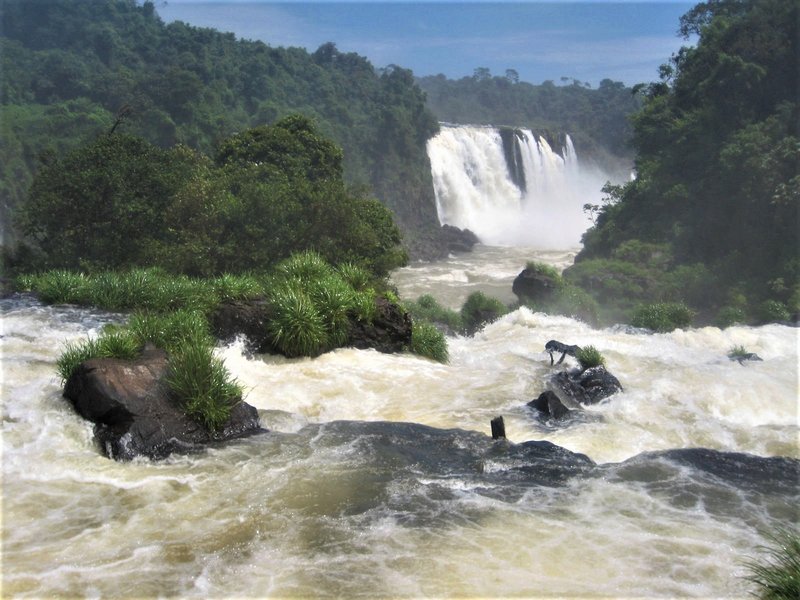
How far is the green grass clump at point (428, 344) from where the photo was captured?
17.0 meters

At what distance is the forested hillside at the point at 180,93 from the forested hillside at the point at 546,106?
25.6 meters

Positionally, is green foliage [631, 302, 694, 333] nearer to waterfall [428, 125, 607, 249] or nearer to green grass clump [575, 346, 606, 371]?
green grass clump [575, 346, 606, 371]

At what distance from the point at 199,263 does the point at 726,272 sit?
2256 cm

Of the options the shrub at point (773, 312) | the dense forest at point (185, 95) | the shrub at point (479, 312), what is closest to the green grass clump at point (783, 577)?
the shrub at point (479, 312)

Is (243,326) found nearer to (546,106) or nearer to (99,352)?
(99,352)

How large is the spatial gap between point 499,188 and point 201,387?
2155 inches

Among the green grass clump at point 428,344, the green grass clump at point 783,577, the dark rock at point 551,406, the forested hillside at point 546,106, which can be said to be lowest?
the dark rock at point 551,406

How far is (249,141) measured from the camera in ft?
94.0

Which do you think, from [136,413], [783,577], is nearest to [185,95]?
[136,413]

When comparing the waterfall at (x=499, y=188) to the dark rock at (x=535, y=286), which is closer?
the dark rock at (x=535, y=286)

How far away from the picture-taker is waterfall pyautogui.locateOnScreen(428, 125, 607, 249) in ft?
202

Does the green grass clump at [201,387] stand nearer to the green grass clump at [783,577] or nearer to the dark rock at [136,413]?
the dark rock at [136,413]

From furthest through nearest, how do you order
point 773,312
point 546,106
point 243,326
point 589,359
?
point 546,106
point 773,312
point 589,359
point 243,326

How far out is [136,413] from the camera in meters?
10.4
